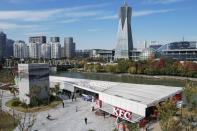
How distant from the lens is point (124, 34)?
242 feet

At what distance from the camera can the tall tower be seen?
72062mm

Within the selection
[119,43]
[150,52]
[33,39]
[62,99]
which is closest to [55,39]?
[33,39]

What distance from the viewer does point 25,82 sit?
54.3 ft

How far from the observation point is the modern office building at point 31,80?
1638 cm

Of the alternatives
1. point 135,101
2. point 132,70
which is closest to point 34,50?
point 132,70

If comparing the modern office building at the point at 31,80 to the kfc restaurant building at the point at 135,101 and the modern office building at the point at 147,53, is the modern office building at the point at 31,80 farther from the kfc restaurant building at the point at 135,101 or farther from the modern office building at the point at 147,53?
the modern office building at the point at 147,53

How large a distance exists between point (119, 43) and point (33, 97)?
64.7 m

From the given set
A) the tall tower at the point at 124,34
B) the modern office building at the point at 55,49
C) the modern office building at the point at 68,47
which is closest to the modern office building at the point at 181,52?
the tall tower at the point at 124,34

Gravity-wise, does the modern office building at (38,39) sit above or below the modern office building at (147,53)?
above

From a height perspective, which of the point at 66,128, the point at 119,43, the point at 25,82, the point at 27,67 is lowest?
the point at 66,128

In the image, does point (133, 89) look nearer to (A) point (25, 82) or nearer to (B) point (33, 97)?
(B) point (33, 97)

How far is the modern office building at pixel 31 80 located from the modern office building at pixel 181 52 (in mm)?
51707

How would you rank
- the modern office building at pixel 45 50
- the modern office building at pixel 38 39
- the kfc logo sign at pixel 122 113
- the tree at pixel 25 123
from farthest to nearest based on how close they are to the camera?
the modern office building at pixel 38 39, the modern office building at pixel 45 50, the kfc logo sign at pixel 122 113, the tree at pixel 25 123

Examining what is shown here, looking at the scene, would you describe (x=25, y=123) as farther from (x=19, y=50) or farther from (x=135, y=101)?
(x=19, y=50)
